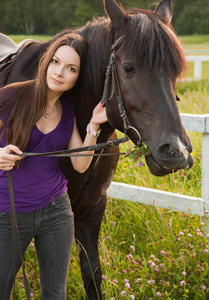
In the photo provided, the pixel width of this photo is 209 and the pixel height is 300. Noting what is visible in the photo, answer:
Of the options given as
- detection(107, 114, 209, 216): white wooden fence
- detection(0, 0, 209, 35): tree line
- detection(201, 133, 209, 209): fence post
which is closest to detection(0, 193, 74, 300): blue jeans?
detection(107, 114, 209, 216): white wooden fence

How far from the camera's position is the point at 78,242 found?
3.25 meters

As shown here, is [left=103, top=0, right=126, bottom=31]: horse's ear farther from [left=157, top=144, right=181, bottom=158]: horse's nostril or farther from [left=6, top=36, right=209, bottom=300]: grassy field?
[left=157, top=144, right=181, bottom=158]: horse's nostril

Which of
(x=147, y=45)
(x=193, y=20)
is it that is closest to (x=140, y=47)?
(x=147, y=45)

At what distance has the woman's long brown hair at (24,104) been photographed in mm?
2211

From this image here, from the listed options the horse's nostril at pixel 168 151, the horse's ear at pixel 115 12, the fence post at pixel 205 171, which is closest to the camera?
the horse's nostril at pixel 168 151

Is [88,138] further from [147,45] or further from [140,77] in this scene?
[147,45]

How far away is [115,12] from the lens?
2.22 meters

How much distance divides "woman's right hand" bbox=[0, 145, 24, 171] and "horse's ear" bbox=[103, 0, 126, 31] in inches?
33.2

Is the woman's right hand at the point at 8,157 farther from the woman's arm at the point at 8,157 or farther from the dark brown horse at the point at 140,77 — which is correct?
the dark brown horse at the point at 140,77

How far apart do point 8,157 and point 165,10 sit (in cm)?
129

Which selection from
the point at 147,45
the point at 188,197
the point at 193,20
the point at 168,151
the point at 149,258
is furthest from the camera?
the point at 193,20

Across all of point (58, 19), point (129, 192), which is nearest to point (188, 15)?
point (58, 19)

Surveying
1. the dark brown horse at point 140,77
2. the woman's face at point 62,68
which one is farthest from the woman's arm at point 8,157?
the dark brown horse at point 140,77

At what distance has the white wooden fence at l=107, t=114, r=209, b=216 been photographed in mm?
3658
